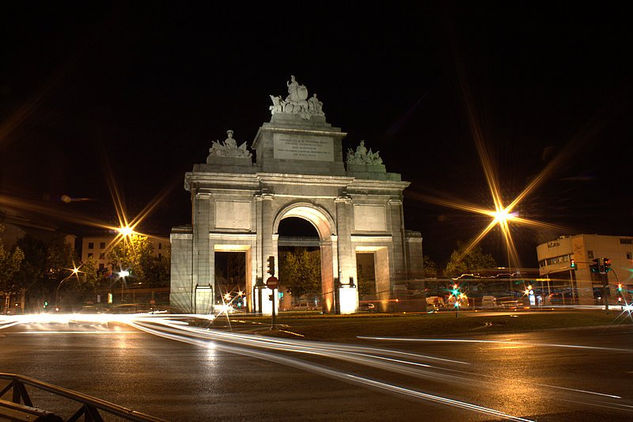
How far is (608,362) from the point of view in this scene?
1339 cm

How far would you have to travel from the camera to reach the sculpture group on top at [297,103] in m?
49.4

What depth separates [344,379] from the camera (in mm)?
11203

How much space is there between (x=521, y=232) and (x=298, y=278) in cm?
3487

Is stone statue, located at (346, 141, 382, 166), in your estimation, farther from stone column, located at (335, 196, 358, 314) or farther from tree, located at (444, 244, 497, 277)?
tree, located at (444, 244, 497, 277)

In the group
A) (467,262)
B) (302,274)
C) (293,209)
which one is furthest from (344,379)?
(467,262)

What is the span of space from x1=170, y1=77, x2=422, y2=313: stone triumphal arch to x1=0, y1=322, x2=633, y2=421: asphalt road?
26419 millimetres

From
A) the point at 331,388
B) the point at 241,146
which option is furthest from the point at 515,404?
the point at 241,146

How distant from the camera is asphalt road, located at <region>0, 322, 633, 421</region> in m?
8.22

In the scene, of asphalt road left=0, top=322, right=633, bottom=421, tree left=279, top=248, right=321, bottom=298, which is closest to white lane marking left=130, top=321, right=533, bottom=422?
asphalt road left=0, top=322, right=633, bottom=421

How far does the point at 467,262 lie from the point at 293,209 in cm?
4557

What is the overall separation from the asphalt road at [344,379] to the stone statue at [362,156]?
33.5 m

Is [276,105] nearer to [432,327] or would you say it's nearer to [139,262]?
[432,327]

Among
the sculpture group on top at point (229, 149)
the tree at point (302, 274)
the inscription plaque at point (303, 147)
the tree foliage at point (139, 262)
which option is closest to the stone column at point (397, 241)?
the inscription plaque at point (303, 147)

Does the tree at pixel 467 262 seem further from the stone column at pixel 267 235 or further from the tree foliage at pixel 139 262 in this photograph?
the tree foliage at pixel 139 262
